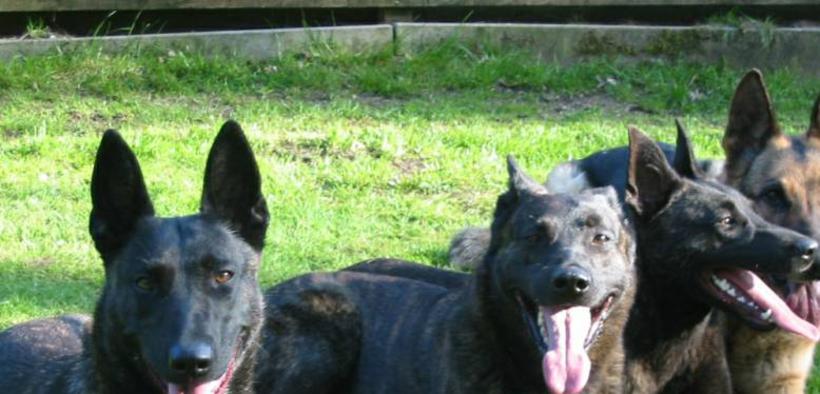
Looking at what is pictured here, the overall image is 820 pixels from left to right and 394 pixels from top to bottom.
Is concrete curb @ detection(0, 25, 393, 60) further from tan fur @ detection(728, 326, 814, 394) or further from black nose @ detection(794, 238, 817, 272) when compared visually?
black nose @ detection(794, 238, 817, 272)

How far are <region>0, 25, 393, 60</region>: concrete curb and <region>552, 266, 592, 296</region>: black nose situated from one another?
7464mm

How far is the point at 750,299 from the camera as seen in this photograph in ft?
20.4

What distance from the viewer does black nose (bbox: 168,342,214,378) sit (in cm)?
496

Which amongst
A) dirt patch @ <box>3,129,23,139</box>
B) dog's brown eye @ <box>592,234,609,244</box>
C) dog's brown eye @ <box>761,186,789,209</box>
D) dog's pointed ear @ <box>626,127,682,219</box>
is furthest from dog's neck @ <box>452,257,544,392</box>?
dirt patch @ <box>3,129,23,139</box>

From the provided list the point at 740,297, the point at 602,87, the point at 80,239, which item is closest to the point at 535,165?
the point at 602,87

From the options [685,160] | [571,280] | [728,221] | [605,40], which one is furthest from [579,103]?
[571,280]

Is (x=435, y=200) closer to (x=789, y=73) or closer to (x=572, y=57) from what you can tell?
(x=572, y=57)

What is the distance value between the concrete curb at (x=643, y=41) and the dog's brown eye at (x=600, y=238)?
7264mm

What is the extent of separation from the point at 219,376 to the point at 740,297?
234cm

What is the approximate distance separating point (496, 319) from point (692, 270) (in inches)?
Result: 36.6

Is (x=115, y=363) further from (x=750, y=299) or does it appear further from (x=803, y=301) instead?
(x=803, y=301)

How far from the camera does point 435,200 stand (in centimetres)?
991

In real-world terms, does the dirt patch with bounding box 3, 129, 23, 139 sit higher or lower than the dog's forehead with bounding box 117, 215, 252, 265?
lower

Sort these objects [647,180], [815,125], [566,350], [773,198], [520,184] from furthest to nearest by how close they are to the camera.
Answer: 1. [815,125]
2. [773,198]
3. [647,180]
4. [520,184]
5. [566,350]
